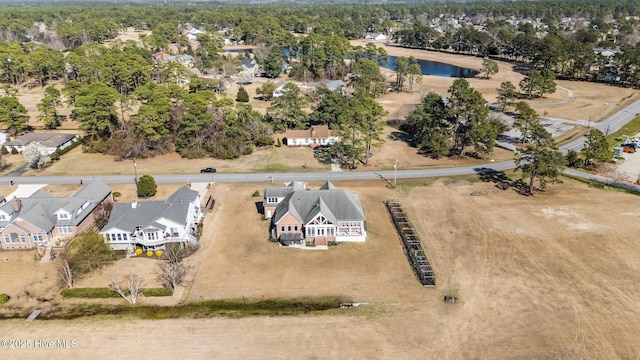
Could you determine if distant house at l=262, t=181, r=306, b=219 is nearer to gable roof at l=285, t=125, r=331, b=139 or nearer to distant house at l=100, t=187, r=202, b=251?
distant house at l=100, t=187, r=202, b=251

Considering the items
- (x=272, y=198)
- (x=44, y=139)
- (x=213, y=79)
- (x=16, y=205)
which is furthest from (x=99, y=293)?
(x=213, y=79)

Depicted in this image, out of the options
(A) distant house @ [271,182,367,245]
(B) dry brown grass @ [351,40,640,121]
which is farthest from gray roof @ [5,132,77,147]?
(B) dry brown grass @ [351,40,640,121]

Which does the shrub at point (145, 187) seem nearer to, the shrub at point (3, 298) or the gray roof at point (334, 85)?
the shrub at point (3, 298)

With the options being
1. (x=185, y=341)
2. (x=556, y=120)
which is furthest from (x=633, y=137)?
(x=185, y=341)

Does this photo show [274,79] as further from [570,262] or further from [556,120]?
[570,262]

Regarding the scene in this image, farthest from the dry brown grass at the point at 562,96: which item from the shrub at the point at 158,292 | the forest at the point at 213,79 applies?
the shrub at the point at 158,292

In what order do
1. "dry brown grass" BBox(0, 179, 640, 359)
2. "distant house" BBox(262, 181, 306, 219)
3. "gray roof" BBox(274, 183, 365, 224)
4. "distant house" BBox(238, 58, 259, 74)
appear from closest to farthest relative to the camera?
1. "dry brown grass" BBox(0, 179, 640, 359)
2. "gray roof" BBox(274, 183, 365, 224)
3. "distant house" BBox(262, 181, 306, 219)
4. "distant house" BBox(238, 58, 259, 74)
